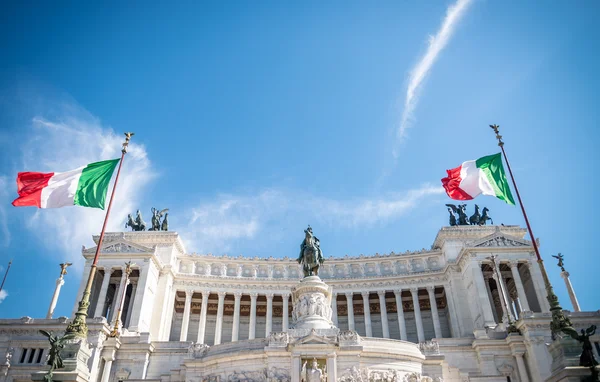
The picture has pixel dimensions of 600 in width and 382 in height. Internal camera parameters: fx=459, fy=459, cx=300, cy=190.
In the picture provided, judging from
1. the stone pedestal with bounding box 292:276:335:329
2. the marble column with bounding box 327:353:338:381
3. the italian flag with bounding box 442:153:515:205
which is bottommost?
the marble column with bounding box 327:353:338:381

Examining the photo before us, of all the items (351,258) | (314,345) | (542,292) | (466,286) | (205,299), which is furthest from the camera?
(351,258)

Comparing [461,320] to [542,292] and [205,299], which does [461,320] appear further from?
[205,299]

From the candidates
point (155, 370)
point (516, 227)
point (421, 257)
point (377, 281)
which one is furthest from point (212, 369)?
point (516, 227)

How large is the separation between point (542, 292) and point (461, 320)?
413 inches

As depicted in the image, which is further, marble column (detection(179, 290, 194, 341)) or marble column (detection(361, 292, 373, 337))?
marble column (detection(361, 292, 373, 337))

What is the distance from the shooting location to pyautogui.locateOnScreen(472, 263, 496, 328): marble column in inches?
2178

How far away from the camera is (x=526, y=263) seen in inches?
2397

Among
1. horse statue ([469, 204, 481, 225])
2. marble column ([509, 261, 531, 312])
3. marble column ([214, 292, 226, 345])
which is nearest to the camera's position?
marble column ([509, 261, 531, 312])

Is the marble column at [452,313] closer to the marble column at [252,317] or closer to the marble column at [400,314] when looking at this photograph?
the marble column at [400,314]

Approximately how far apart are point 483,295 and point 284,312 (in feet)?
89.6

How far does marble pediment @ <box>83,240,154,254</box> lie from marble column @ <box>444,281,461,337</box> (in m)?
41.5

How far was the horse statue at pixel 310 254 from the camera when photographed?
3728cm

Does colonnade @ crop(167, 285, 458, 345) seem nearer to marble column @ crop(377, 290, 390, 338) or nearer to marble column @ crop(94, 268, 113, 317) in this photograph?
marble column @ crop(377, 290, 390, 338)

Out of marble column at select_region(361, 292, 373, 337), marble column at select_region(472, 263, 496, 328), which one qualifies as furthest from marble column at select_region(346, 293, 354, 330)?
marble column at select_region(472, 263, 496, 328)
